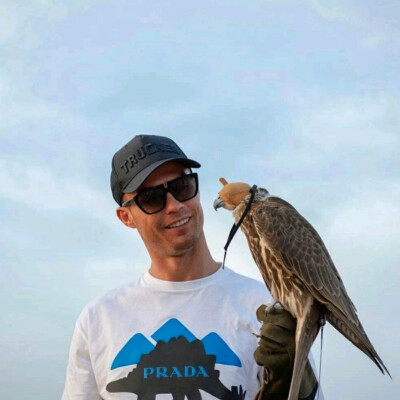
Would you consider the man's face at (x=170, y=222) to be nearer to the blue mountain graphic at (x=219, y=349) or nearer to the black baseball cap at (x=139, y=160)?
the black baseball cap at (x=139, y=160)

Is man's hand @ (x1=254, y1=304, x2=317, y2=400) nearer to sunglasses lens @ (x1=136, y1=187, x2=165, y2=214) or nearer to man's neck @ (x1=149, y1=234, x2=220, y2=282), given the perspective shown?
man's neck @ (x1=149, y1=234, x2=220, y2=282)

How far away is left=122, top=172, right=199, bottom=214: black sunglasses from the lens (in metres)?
5.34

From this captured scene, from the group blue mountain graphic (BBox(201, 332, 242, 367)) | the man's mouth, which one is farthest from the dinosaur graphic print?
the man's mouth

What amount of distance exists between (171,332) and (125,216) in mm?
864

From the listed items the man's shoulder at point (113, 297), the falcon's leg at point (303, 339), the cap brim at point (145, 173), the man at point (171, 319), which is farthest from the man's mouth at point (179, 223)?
the falcon's leg at point (303, 339)

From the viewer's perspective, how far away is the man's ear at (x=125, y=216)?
558cm

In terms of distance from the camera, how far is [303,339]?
4.84 meters

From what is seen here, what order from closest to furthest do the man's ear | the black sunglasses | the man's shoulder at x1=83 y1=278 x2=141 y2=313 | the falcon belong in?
the falcon, the black sunglasses, the man's shoulder at x1=83 y1=278 x2=141 y2=313, the man's ear

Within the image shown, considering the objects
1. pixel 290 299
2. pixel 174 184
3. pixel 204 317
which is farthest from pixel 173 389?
pixel 174 184

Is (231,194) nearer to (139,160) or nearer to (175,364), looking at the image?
(139,160)

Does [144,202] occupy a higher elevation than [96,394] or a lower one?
higher

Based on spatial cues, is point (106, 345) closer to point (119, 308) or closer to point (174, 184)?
point (119, 308)

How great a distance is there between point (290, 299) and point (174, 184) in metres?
0.97

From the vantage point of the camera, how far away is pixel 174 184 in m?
5.35
